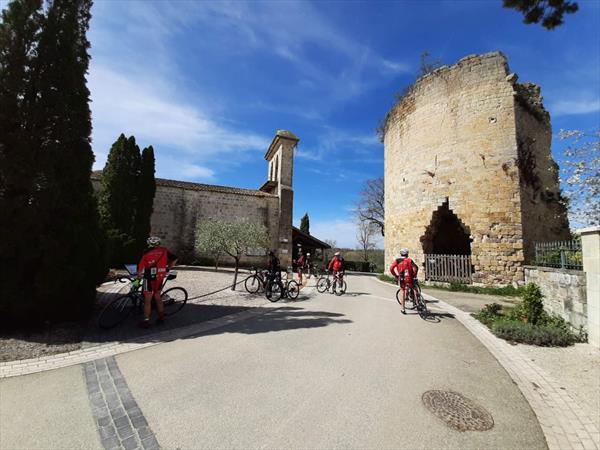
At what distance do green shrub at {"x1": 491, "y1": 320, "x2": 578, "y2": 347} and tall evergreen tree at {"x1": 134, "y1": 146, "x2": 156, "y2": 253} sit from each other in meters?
16.3

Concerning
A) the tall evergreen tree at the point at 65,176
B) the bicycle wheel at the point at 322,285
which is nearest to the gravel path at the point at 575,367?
the bicycle wheel at the point at 322,285

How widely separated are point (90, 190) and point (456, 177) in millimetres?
14083

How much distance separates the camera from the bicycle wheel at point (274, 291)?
9.45 m

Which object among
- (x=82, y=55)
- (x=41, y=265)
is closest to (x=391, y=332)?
(x=41, y=265)

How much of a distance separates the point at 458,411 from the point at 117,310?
21.5 ft

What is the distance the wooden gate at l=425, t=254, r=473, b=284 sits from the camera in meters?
13.5

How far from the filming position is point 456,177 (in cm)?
1396

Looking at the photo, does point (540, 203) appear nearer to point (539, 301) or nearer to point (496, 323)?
point (539, 301)

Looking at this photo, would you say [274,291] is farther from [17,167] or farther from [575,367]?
[575,367]

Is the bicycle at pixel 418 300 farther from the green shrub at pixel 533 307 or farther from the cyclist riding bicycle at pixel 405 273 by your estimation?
the green shrub at pixel 533 307

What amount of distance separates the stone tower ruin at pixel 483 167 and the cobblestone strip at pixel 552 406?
906 cm

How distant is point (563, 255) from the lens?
6734mm

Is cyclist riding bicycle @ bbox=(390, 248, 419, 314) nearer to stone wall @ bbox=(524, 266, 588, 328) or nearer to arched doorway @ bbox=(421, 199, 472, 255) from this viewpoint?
stone wall @ bbox=(524, 266, 588, 328)

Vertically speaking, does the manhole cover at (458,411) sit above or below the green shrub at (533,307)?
below
